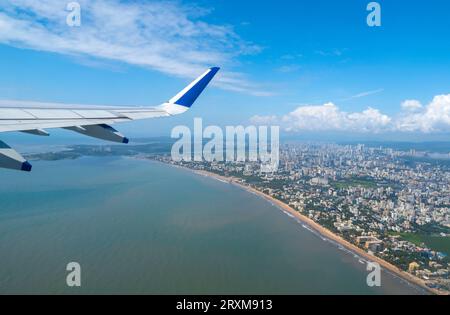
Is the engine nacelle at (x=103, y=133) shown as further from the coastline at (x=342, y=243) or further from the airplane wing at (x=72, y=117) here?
the coastline at (x=342, y=243)

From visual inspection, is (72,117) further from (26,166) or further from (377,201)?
(377,201)

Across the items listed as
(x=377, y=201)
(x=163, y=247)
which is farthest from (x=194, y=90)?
(x=377, y=201)

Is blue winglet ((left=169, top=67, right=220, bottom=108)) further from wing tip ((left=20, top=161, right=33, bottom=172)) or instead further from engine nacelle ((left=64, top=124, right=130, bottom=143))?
wing tip ((left=20, top=161, right=33, bottom=172))

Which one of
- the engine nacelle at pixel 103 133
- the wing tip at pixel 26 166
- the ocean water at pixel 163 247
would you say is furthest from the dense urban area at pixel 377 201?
the wing tip at pixel 26 166

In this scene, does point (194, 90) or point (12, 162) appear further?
point (194, 90)

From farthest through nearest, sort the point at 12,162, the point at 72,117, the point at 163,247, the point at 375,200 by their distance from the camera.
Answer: the point at 375,200 → the point at 163,247 → the point at 72,117 → the point at 12,162

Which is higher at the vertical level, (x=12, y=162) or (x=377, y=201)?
(x=12, y=162)

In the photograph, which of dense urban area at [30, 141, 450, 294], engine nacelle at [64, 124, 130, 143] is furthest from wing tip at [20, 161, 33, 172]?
dense urban area at [30, 141, 450, 294]
